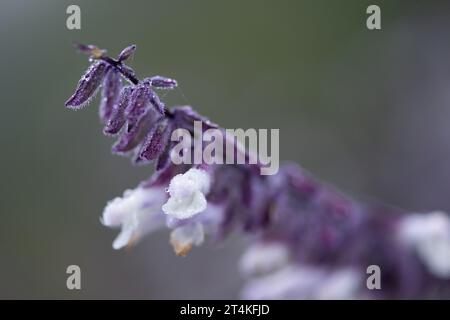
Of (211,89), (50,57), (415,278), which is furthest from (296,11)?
(415,278)

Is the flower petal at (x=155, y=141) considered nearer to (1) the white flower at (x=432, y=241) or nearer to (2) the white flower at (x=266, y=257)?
(2) the white flower at (x=266, y=257)

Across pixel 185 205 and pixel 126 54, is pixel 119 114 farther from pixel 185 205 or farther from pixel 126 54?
pixel 185 205

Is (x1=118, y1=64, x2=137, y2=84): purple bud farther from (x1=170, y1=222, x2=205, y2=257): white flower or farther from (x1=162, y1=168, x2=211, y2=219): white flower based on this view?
(x1=170, y1=222, x2=205, y2=257): white flower

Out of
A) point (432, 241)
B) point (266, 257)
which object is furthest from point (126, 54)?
point (432, 241)

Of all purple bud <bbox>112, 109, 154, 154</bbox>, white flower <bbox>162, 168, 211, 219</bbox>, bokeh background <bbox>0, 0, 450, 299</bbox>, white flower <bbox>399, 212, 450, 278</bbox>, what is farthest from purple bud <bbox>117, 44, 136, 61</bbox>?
bokeh background <bbox>0, 0, 450, 299</bbox>

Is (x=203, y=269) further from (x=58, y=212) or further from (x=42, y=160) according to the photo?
(x=42, y=160)

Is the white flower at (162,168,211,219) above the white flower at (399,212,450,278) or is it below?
above
